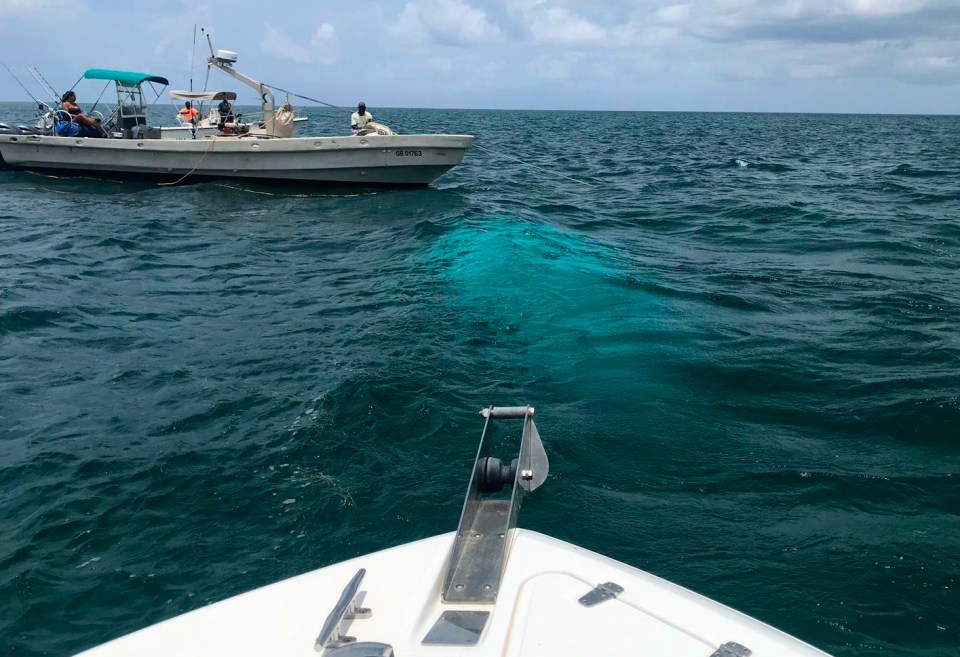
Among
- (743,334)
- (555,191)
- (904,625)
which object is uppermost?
(555,191)

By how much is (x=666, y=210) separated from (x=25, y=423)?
1392 cm

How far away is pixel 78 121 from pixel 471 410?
683 inches

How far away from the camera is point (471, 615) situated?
8.40ft

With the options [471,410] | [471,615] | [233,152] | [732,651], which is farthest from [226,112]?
[732,651]

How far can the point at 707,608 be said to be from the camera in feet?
8.46

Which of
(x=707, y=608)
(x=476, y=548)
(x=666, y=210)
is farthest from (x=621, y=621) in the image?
(x=666, y=210)

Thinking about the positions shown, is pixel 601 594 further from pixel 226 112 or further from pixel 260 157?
pixel 226 112

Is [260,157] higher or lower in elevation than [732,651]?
higher

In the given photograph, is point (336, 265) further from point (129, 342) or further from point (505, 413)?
point (505, 413)

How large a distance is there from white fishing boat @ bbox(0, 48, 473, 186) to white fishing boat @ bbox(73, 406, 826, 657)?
14.2m

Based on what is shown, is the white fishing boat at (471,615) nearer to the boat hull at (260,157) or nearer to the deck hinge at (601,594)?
the deck hinge at (601,594)

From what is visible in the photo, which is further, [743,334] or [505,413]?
[743,334]

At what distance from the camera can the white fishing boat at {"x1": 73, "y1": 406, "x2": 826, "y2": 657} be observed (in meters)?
→ 2.39

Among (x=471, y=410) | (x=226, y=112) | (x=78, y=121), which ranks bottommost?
(x=471, y=410)
